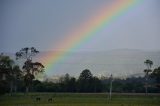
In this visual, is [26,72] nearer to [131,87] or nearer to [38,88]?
[38,88]

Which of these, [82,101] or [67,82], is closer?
[82,101]

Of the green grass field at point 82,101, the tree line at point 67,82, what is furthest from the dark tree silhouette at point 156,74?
the green grass field at point 82,101

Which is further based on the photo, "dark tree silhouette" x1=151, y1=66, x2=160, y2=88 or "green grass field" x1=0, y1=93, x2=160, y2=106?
"dark tree silhouette" x1=151, y1=66, x2=160, y2=88

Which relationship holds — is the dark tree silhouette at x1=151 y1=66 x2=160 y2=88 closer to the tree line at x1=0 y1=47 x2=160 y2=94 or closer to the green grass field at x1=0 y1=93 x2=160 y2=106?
the tree line at x1=0 y1=47 x2=160 y2=94

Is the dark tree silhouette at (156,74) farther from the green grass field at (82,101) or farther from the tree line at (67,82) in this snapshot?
the green grass field at (82,101)

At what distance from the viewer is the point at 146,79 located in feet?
219

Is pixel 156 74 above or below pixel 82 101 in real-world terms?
above

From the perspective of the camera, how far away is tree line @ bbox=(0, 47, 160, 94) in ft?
199

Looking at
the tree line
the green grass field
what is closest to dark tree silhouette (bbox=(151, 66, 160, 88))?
the tree line

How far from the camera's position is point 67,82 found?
6819cm

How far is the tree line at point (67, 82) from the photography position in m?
60.7

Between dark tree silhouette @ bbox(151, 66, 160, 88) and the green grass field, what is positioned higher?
dark tree silhouette @ bbox(151, 66, 160, 88)

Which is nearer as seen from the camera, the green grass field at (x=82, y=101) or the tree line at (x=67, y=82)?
the green grass field at (x=82, y=101)

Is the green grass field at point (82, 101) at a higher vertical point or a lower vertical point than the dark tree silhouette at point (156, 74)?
lower
